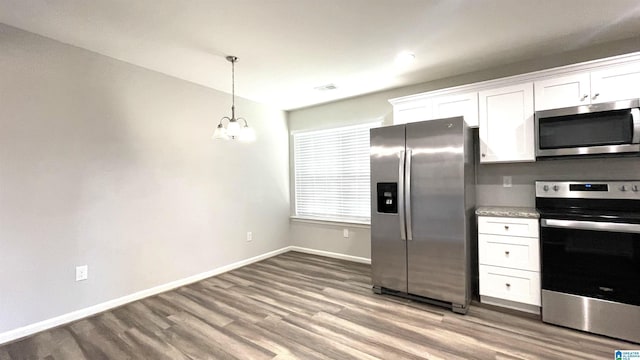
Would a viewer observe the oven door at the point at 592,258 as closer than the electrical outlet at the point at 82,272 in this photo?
Yes

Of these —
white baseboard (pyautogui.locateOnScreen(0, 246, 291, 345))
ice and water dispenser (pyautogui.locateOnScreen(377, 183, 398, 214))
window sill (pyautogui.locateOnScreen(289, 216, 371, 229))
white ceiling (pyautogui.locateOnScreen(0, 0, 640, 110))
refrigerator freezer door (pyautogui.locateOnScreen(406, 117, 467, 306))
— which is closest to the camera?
white ceiling (pyautogui.locateOnScreen(0, 0, 640, 110))

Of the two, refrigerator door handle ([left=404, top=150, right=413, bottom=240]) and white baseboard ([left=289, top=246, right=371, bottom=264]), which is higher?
refrigerator door handle ([left=404, top=150, right=413, bottom=240])

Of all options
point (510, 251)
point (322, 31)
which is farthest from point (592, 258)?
point (322, 31)

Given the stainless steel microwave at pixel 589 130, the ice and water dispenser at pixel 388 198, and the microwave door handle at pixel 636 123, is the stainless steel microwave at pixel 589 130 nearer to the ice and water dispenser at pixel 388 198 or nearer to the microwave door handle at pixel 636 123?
the microwave door handle at pixel 636 123

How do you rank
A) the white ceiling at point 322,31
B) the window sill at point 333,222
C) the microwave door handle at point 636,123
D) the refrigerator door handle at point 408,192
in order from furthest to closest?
1. the window sill at point 333,222
2. the refrigerator door handle at point 408,192
3. the microwave door handle at point 636,123
4. the white ceiling at point 322,31

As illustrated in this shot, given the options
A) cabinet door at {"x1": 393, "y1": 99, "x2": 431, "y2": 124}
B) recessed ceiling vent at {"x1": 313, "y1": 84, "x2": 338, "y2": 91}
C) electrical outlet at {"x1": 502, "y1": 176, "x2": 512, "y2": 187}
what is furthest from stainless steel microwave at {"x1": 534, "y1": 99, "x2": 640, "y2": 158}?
recessed ceiling vent at {"x1": 313, "y1": 84, "x2": 338, "y2": 91}

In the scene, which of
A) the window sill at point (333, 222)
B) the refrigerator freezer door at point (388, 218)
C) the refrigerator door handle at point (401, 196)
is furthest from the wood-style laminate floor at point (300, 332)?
the window sill at point (333, 222)

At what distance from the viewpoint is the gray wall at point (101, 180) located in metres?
2.33

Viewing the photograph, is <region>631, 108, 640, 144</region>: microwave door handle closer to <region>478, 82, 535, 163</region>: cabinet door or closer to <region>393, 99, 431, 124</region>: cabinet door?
<region>478, 82, 535, 163</region>: cabinet door

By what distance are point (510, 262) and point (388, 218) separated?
1.16 m

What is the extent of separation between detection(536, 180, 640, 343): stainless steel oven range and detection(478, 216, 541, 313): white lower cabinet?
3.1 inches

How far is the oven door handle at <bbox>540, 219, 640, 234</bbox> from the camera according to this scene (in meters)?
2.13

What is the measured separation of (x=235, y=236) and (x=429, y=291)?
266cm

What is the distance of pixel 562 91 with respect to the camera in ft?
8.30
